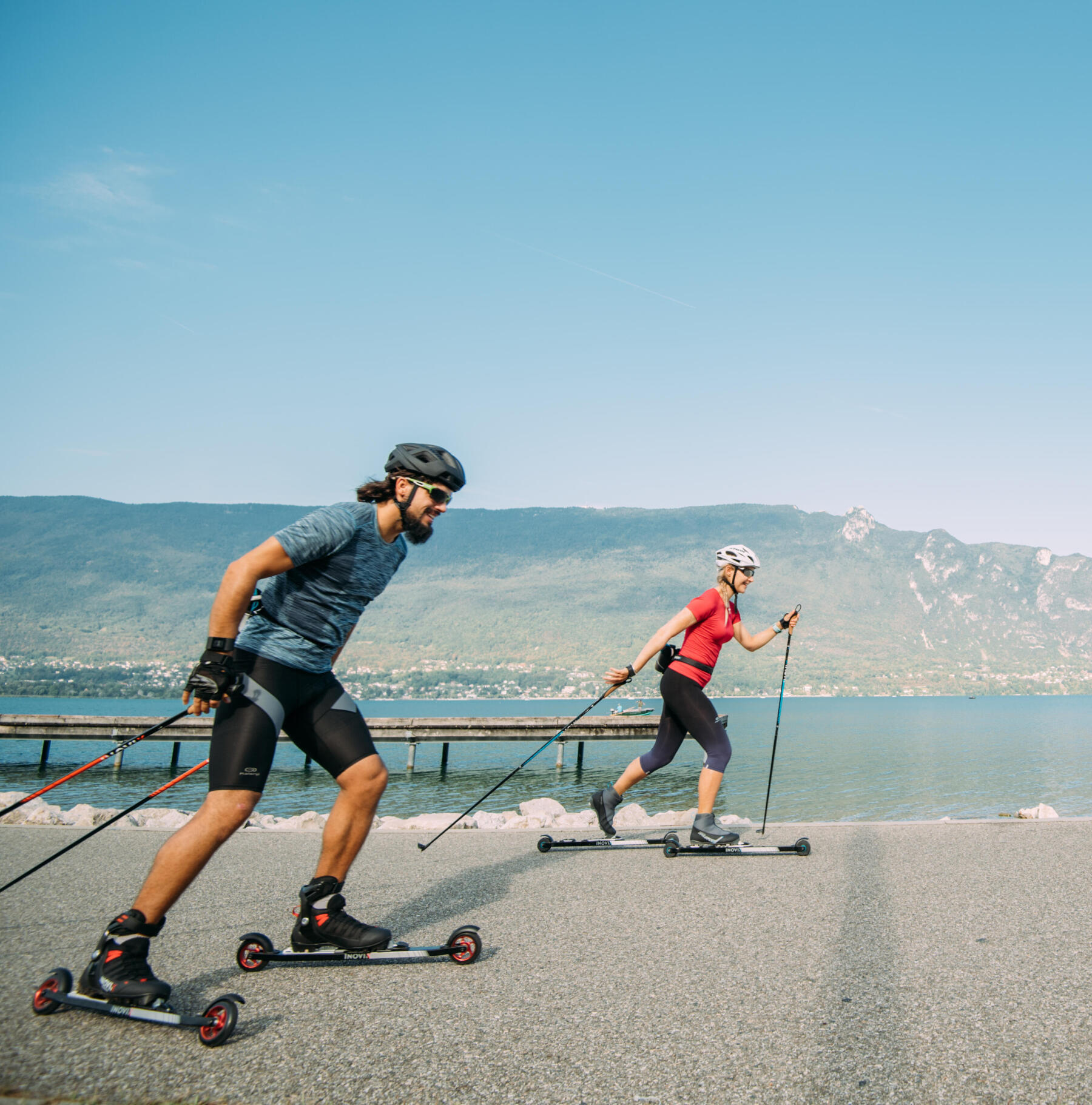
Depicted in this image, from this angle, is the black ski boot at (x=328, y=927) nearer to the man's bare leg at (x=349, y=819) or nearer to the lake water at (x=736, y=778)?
the man's bare leg at (x=349, y=819)

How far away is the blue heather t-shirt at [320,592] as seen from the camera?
344cm

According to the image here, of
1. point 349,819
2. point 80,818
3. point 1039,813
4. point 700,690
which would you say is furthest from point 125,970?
point 1039,813

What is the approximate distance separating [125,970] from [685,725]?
4789 mm

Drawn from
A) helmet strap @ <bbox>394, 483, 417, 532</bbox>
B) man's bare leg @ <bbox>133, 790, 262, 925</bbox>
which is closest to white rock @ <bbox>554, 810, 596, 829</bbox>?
helmet strap @ <bbox>394, 483, 417, 532</bbox>

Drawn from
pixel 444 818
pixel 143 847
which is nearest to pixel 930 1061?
pixel 143 847

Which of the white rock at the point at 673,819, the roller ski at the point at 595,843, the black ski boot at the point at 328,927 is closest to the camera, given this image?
the black ski boot at the point at 328,927

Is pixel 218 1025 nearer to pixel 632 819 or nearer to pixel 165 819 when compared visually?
pixel 165 819

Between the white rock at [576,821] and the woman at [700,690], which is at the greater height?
the woman at [700,690]

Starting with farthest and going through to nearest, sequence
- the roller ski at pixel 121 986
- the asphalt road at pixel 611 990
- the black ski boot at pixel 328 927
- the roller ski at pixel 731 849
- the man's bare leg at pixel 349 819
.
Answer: the roller ski at pixel 731 849
the man's bare leg at pixel 349 819
the black ski boot at pixel 328 927
the roller ski at pixel 121 986
the asphalt road at pixel 611 990

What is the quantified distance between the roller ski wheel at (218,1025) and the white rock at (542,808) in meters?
8.10

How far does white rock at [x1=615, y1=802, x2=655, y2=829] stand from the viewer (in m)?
9.66

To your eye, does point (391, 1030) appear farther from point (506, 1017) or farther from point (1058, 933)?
point (1058, 933)

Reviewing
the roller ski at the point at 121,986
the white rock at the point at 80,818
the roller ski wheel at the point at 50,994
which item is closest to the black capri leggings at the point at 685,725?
the roller ski at the point at 121,986

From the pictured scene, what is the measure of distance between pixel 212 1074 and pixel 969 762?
3584cm
